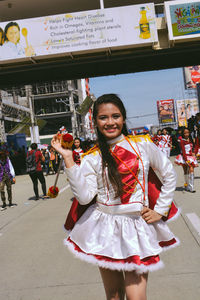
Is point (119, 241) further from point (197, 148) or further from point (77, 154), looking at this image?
point (197, 148)

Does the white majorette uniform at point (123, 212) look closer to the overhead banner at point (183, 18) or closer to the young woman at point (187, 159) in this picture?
the young woman at point (187, 159)

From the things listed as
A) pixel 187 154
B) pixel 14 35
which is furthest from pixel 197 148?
pixel 14 35

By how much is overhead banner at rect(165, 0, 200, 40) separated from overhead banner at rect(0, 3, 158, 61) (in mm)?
663

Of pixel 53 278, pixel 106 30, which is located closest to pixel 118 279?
pixel 53 278

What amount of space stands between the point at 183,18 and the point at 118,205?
522 inches

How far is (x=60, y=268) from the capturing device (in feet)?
14.7

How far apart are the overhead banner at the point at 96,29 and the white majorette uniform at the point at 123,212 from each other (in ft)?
40.2

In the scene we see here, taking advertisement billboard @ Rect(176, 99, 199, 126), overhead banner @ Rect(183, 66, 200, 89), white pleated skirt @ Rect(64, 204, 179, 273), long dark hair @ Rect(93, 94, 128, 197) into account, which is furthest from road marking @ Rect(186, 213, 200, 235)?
advertisement billboard @ Rect(176, 99, 199, 126)

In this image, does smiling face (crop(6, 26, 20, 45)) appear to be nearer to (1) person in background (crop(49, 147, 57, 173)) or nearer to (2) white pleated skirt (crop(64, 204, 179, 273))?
(1) person in background (crop(49, 147, 57, 173))

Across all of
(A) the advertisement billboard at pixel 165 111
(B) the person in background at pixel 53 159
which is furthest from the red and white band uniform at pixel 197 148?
(A) the advertisement billboard at pixel 165 111

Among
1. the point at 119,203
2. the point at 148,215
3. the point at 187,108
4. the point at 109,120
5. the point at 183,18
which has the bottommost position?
the point at 148,215

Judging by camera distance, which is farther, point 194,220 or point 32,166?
point 32,166

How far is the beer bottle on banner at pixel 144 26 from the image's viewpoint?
45.9 feet

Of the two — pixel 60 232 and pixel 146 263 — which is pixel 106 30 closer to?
pixel 60 232
